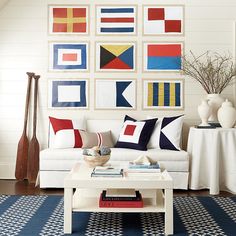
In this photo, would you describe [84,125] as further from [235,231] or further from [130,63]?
[235,231]

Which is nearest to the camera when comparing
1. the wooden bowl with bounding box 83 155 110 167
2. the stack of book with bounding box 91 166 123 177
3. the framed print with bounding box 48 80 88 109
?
the stack of book with bounding box 91 166 123 177

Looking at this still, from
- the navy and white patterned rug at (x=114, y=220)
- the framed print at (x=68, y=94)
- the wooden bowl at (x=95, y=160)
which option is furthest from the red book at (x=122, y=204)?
the framed print at (x=68, y=94)

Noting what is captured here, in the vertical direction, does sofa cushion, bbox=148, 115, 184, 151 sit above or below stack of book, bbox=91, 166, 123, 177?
above

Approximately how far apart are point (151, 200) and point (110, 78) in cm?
231

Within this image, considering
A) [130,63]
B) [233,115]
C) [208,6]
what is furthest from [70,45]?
[233,115]

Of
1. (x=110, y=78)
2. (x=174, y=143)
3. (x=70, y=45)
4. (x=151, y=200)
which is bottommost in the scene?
(x=151, y=200)

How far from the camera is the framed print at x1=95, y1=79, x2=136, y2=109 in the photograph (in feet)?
16.2

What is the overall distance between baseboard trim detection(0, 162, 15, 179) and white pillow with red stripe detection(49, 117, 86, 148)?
748 mm

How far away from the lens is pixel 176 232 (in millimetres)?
2775

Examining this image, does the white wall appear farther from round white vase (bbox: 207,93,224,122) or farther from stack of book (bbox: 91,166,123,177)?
stack of book (bbox: 91,166,123,177)

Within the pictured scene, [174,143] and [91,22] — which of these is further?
[91,22]

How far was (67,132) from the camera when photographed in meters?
4.46

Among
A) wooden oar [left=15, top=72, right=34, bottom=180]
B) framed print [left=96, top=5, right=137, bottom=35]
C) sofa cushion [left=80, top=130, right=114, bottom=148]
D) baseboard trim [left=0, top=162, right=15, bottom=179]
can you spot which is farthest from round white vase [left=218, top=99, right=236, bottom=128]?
baseboard trim [left=0, top=162, right=15, bottom=179]

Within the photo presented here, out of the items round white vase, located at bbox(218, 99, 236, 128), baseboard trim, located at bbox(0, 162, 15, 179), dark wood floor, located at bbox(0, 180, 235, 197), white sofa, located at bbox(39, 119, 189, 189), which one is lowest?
dark wood floor, located at bbox(0, 180, 235, 197)
